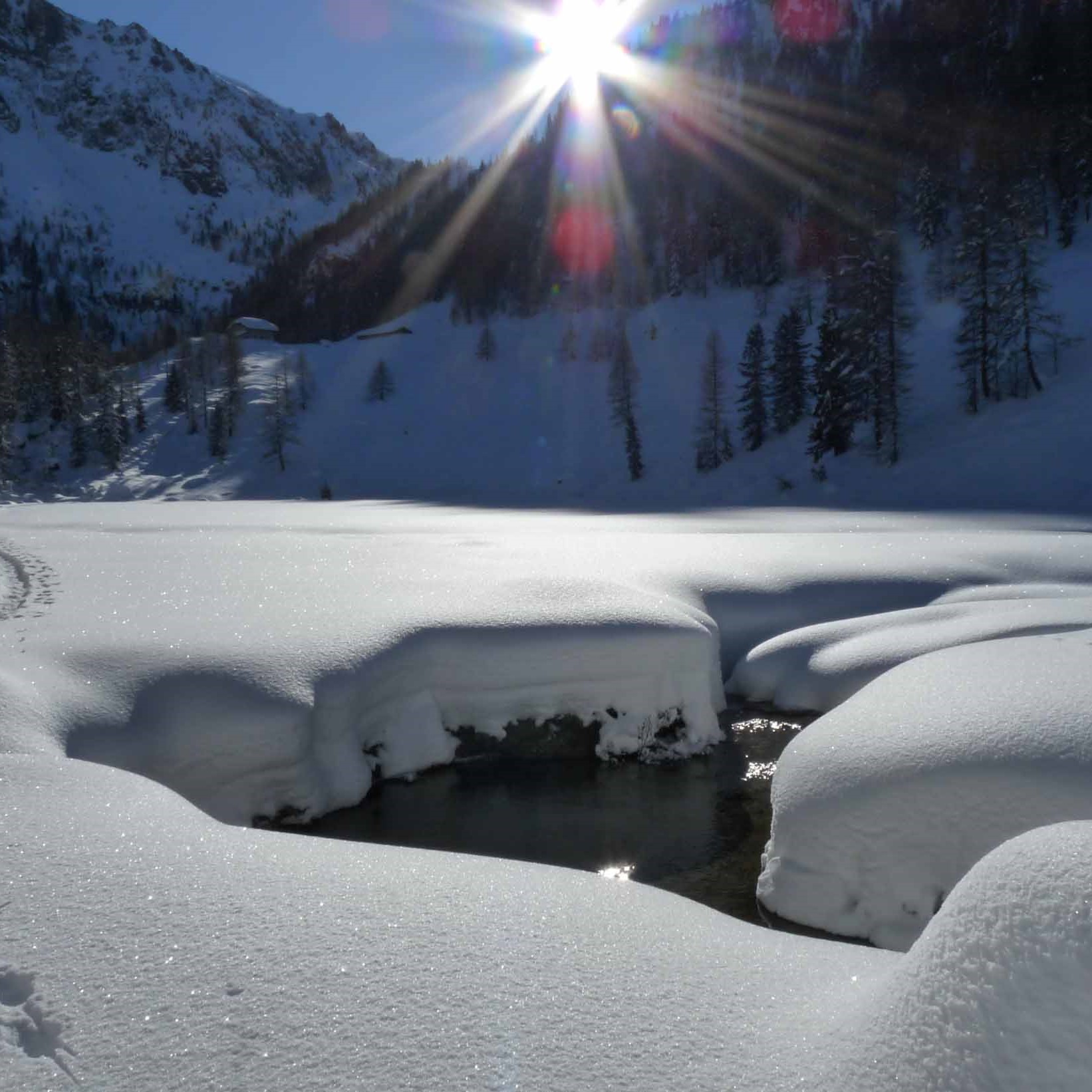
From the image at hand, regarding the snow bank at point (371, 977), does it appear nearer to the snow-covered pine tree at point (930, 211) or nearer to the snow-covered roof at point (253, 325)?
the snow-covered pine tree at point (930, 211)

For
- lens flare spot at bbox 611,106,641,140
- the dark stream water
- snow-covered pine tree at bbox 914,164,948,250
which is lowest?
the dark stream water

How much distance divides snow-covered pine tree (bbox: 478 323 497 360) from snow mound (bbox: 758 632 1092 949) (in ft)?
245

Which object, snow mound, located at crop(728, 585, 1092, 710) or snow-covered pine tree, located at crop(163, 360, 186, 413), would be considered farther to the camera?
snow-covered pine tree, located at crop(163, 360, 186, 413)

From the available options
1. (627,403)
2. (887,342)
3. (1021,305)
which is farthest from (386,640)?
(627,403)

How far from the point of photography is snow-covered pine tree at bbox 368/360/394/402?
246 ft

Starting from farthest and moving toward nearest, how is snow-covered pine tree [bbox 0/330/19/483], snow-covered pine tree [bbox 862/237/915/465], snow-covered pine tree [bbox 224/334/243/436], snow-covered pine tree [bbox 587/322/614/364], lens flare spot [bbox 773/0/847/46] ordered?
lens flare spot [bbox 773/0/847/46] → snow-covered pine tree [bbox 587/322/614/364] → snow-covered pine tree [bbox 224/334/243/436] → snow-covered pine tree [bbox 0/330/19/483] → snow-covered pine tree [bbox 862/237/915/465]

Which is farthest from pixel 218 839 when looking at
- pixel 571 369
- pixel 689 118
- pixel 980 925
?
pixel 689 118

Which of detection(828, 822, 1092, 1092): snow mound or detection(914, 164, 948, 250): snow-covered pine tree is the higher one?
detection(914, 164, 948, 250): snow-covered pine tree

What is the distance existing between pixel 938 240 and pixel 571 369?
32.9 m

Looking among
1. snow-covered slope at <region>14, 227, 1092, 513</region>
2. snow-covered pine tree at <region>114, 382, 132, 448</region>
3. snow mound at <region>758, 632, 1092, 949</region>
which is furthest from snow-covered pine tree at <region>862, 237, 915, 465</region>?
snow-covered pine tree at <region>114, 382, 132, 448</region>

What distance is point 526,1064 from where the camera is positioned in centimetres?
241

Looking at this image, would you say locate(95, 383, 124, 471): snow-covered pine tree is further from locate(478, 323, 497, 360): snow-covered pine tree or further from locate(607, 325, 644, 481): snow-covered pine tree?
locate(607, 325, 644, 481): snow-covered pine tree

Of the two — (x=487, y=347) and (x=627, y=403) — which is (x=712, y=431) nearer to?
(x=627, y=403)

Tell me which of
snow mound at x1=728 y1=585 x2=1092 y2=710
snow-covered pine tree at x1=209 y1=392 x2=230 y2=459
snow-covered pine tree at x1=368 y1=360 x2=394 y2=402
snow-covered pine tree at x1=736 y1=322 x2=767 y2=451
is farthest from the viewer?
snow-covered pine tree at x1=368 y1=360 x2=394 y2=402
